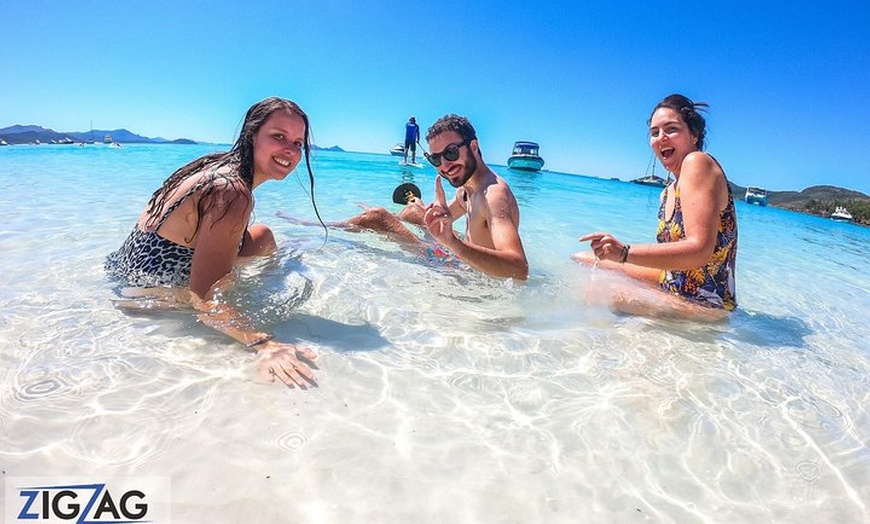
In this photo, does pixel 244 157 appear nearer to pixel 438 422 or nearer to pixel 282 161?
pixel 282 161

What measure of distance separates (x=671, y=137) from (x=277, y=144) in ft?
8.79

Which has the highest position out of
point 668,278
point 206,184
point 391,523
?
point 206,184

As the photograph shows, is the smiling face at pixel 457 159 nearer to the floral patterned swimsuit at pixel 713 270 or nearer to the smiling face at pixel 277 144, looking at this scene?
the smiling face at pixel 277 144

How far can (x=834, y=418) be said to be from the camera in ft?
7.01

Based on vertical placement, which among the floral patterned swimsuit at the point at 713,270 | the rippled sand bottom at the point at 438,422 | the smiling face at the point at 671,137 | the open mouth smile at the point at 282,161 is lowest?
the rippled sand bottom at the point at 438,422

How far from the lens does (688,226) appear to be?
2.81m

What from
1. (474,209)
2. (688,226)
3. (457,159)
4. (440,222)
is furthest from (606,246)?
(457,159)

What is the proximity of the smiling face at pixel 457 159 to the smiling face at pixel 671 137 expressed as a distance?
1.36 meters

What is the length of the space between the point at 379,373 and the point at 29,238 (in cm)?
412

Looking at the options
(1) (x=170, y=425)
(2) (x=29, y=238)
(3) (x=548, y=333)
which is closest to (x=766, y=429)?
(3) (x=548, y=333)

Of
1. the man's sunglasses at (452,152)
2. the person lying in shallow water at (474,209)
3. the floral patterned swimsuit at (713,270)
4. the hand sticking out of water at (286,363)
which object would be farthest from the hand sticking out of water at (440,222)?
the floral patterned swimsuit at (713,270)

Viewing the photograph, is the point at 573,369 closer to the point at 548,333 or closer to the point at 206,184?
the point at 548,333

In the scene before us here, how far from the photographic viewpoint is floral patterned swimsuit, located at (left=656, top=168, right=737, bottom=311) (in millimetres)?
3123

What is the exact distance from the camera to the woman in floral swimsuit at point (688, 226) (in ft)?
8.83
